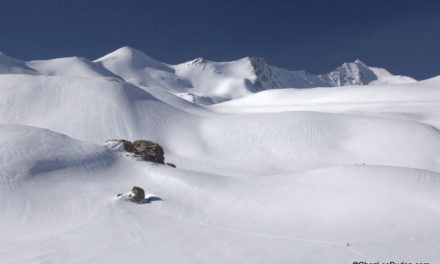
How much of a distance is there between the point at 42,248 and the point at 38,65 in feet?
531

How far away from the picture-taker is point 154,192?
491 inches

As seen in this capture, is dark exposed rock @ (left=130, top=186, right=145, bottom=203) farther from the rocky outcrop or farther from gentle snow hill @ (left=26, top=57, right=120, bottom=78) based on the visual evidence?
gentle snow hill @ (left=26, top=57, right=120, bottom=78)

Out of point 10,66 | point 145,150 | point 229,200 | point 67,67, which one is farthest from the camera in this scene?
point 67,67

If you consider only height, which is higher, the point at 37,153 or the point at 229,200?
the point at 37,153

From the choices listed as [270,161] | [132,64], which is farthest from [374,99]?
[132,64]

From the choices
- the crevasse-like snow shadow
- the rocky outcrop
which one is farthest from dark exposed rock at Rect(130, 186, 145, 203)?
the rocky outcrop

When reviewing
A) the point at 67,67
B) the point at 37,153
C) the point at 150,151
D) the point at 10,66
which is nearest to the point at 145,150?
the point at 150,151

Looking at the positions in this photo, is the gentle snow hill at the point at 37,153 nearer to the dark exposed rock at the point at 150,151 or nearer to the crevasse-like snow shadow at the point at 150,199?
the dark exposed rock at the point at 150,151

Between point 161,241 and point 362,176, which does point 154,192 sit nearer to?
point 161,241

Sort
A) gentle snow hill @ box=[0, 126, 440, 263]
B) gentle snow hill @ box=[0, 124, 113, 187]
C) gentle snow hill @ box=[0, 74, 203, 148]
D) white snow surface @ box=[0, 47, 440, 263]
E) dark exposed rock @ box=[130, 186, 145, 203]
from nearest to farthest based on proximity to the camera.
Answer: gentle snow hill @ box=[0, 126, 440, 263]
white snow surface @ box=[0, 47, 440, 263]
dark exposed rock @ box=[130, 186, 145, 203]
gentle snow hill @ box=[0, 124, 113, 187]
gentle snow hill @ box=[0, 74, 203, 148]

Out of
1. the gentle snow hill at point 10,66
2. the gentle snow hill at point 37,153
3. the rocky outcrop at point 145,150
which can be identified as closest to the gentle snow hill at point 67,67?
the gentle snow hill at point 10,66

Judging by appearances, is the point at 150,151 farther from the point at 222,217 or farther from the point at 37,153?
the point at 222,217

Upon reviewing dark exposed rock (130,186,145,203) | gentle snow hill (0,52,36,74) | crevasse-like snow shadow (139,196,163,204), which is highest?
gentle snow hill (0,52,36,74)

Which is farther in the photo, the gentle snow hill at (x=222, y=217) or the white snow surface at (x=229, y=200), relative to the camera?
the white snow surface at (x=229, y=200)
